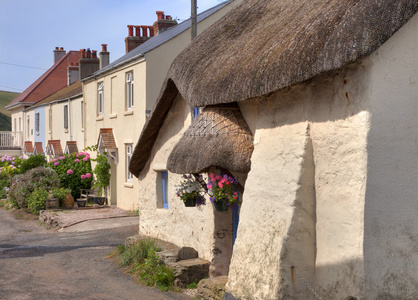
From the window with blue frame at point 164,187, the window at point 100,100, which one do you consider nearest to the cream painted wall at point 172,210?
the window with blue frame at point 164,187

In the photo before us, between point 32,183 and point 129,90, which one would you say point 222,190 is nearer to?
point 129,90

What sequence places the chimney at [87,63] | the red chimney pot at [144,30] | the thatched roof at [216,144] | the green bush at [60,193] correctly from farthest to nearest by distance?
the chimney at [87,63]
the red chimney pot at [144,30]
the green bush at [60,193]
the thatched roof at [216,144]

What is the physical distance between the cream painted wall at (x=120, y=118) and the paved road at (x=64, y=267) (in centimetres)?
343

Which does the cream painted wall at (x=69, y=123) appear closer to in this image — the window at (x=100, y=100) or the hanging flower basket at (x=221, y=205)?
the window at (x=100, y=100)

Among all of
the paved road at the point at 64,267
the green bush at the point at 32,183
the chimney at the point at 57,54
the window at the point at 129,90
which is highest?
the chimney at the point at 57,54

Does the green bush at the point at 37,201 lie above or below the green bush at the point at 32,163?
below

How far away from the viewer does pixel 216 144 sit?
303 inches

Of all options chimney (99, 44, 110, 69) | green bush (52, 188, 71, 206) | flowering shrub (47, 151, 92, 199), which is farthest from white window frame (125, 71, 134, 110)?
chimney (99, 44, 110, 69)

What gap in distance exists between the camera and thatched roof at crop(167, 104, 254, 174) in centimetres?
758

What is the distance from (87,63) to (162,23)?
5112 mm

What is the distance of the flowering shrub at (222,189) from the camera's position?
7.91 m

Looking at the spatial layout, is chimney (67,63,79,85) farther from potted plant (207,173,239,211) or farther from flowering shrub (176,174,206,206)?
potted plant (207,173,239,211)

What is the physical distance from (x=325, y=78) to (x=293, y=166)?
102 centimetres

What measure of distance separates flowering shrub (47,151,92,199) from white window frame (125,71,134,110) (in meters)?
4.67
